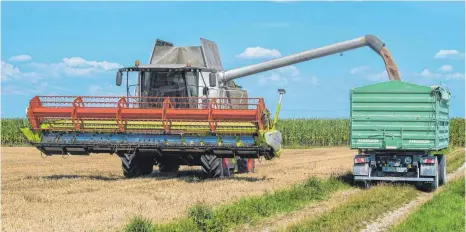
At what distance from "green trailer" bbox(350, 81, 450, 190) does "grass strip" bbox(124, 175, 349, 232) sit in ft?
5.88

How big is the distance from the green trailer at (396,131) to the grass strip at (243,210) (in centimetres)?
179

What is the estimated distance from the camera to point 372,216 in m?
12.1

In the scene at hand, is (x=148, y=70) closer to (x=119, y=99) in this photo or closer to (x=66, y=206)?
(x=119, y=99)

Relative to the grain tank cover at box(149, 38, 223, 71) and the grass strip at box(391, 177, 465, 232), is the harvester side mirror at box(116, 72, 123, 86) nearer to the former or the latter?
the grain tank cover at box(149, 38, 223, 71)

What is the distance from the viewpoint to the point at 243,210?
1179cm

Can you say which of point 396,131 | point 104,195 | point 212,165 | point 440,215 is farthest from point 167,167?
point 440,215

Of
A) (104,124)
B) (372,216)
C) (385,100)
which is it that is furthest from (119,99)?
(372,216)

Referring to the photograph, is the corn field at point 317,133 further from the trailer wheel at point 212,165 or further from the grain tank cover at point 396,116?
the trailer wheel at point 212,165

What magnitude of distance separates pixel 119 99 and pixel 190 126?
1.94 metres

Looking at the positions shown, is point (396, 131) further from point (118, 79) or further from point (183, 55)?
point (118, 79)

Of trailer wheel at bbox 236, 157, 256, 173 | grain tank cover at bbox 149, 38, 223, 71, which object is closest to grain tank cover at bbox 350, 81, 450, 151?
trailer wheel at bbox 236, 157, 256, 173

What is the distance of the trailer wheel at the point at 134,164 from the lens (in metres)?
18.8

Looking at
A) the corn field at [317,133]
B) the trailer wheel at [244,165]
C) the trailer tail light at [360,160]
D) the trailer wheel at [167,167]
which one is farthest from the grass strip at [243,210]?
the corn field at [317,133]

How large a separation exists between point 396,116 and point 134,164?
7.03 m
